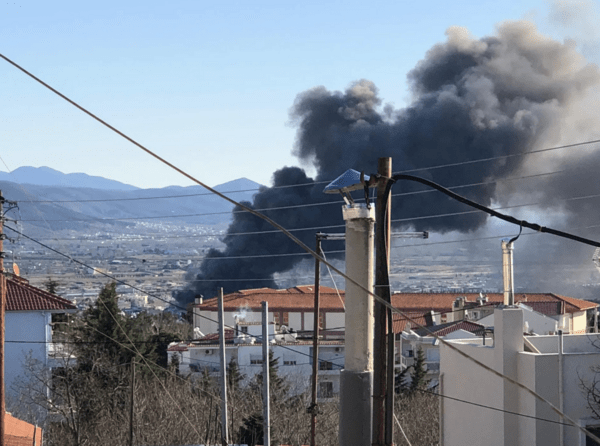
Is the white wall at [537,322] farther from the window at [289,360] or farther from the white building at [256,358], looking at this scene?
the window at [289,360]

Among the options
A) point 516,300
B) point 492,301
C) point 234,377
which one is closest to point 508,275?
point 234,377

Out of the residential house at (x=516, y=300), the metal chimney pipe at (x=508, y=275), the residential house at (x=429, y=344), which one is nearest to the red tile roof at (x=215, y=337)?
the residential house at (x=429, y=344)

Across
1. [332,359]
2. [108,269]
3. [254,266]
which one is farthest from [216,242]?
[332,359]

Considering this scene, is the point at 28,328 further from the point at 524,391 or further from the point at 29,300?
the point at 524,391

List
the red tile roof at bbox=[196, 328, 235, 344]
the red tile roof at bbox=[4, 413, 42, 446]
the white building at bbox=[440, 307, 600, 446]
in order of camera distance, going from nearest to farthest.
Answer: the white building at bbox=[440, 307, 600, 446] < the red tile roof at bbox=[4, 413, 42, 446] < the red tile roof at bbox=[196, 328, 235, 344]

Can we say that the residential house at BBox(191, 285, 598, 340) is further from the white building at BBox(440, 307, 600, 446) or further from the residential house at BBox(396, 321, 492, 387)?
the white building at BBox(440, 307, 600, 446)

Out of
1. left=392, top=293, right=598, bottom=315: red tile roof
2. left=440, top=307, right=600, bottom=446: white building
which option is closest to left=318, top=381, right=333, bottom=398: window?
left=392, top=293, right=598, bottom=315: red tile roof

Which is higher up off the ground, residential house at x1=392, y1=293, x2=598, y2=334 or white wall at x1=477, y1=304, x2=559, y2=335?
residential house at x1=392, y1=293, x2=598, y2=334
